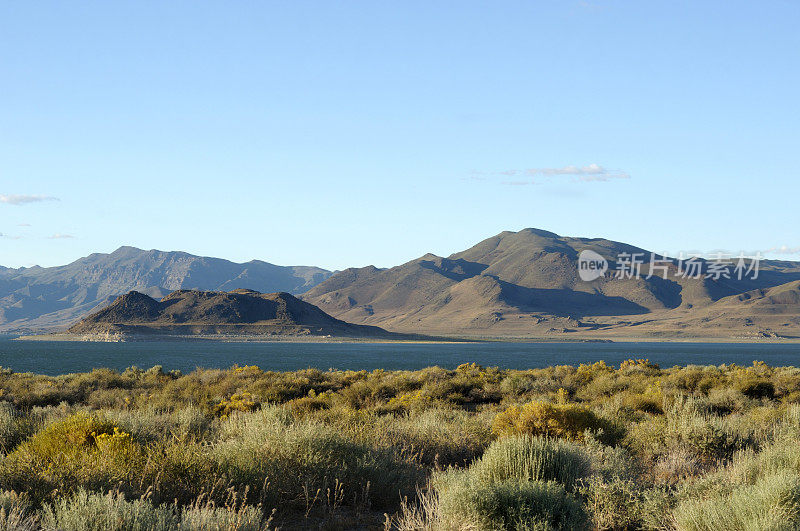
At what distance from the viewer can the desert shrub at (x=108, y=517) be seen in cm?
504

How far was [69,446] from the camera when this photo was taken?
27.7 ft

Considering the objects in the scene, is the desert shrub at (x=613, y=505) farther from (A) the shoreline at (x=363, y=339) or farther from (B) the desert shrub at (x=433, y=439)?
(A) the shoreline at (x=363, y=339)

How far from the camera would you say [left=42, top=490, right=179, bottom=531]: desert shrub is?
504cm

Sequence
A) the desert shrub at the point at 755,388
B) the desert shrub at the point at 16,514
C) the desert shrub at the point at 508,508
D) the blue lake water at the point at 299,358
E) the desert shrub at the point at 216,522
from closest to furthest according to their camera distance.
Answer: the desert shrub at the point at 16,514 → the desert shrub at the point at 216,522 → the desert shrub at the point at 508,508 → the desert shrub at the point at 755,388 → the blue lake water at the point at 299,358

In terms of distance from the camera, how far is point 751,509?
5.71m

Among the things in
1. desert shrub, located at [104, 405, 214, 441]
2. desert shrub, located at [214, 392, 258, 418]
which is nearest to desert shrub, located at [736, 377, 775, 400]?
desert shrub, located at [214, 392, 258, 418]

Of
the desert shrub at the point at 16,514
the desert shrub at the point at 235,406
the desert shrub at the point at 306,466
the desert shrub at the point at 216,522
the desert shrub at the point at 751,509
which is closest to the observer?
the desert shrub at the point at 16,514

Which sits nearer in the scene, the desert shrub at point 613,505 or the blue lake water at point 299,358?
the desert shrub at point 613,505

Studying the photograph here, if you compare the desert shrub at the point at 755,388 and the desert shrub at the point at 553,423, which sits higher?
the desert shrub at the point at 553,423

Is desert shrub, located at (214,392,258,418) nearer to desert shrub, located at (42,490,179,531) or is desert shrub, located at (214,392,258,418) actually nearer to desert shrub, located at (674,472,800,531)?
desert shrub, located at (42,490,179,531)

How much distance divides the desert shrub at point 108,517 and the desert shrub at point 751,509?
435 centimetres

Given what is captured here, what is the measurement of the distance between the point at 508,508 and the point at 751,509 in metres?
2.03

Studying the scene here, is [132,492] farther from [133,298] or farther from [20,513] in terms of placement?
[133,298]

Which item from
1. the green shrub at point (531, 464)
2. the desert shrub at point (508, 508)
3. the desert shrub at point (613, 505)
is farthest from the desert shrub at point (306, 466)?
the desert shrub at point (613, 505)
